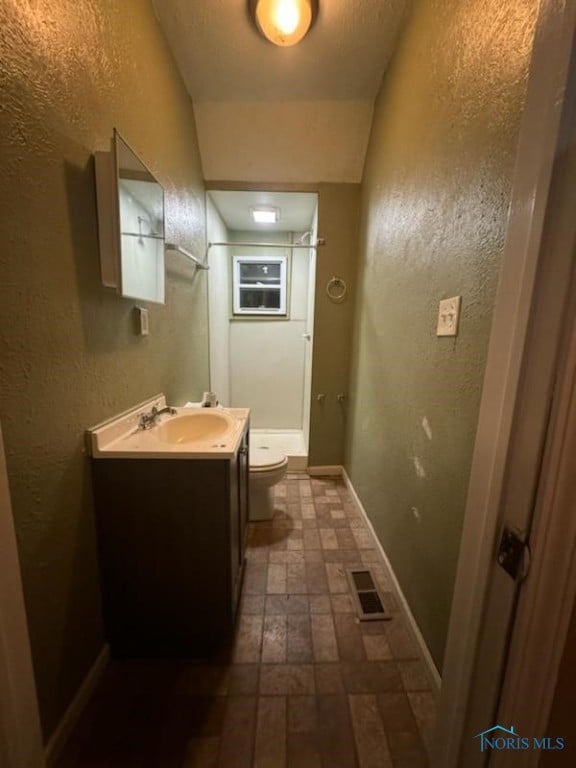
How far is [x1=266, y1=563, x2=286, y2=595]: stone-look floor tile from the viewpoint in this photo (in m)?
1.56

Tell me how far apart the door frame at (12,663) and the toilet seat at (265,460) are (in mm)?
1378

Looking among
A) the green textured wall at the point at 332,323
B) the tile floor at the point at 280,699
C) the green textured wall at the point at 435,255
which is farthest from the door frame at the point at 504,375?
the green textured wall at the point at 332,323

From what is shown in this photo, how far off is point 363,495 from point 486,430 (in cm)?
174

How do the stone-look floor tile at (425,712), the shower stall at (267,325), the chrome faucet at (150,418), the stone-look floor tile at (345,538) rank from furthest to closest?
the shower stall at (267,325)
the stone-look floor tile at (345,538)
the chrome faucet at (150,418)
the stone-look floor tile at (425,712)

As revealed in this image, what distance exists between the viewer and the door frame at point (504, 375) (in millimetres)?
427

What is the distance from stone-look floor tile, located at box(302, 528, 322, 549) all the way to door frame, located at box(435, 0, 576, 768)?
4.12ft

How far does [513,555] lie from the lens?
48 cm

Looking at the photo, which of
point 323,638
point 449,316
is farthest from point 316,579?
point 449,316

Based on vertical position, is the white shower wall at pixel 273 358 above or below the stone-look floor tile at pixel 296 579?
above

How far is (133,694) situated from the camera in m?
1.10

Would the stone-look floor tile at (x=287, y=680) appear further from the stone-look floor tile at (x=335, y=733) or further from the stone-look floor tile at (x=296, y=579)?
the stone-look floor tile at (x=296, y=579)

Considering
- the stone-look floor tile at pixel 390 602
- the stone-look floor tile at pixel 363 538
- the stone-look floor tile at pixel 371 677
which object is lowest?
the stone-look floor tile at pixel 371 677

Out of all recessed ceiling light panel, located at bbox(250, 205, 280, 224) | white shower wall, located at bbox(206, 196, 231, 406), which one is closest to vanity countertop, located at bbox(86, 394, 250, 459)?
white shower wall, located at bbox(206, 196, 231, 406)

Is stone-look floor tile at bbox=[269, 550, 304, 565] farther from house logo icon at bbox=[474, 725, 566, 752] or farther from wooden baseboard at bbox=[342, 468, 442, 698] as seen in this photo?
house logo icon at bbox=[474, 725, 566, 752]
